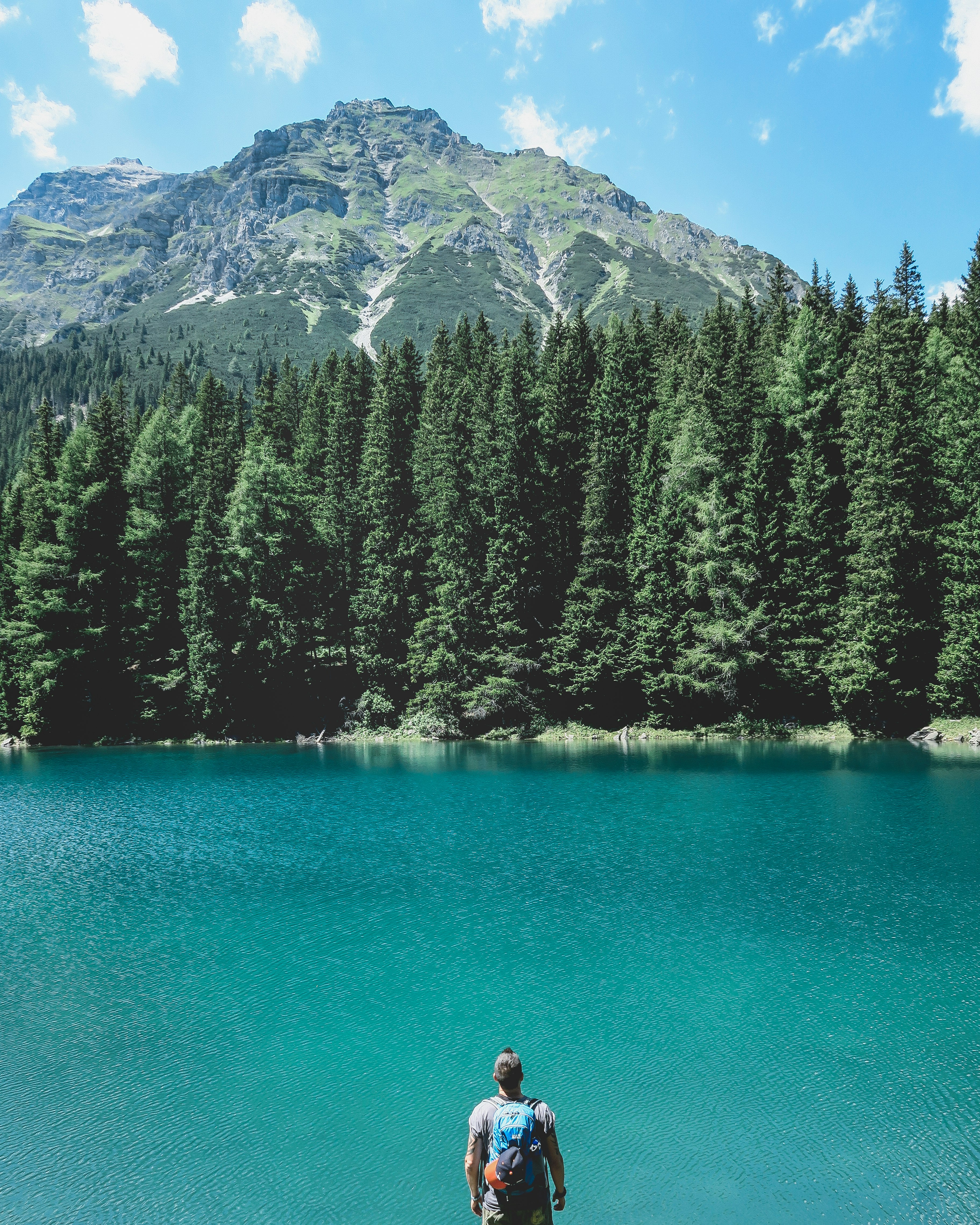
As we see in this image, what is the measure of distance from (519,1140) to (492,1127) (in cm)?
28

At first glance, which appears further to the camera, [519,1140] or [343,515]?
[343,515]

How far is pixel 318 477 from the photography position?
64875 millimetres

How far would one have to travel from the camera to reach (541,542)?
193ft

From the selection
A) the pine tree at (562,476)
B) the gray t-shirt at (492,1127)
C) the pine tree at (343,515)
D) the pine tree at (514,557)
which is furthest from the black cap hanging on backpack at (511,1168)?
the pine tree at (343,515)

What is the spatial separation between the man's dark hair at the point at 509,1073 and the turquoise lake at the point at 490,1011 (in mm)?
3600

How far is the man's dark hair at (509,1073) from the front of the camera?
6.09 m

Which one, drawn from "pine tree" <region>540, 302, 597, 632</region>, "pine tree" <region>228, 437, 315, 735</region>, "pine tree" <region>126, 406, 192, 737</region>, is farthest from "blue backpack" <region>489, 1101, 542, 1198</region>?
"pine tree" <region>126, 406, 192, 737</region>

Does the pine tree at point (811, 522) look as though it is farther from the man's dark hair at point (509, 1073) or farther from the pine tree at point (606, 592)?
the man's dark hair at point (509, 1073)

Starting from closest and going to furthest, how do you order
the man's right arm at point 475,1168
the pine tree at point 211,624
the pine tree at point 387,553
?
1. the man's right arm at point 475,1168
2. the pine tree at point 211,624
3. the pine tree at point 387,553

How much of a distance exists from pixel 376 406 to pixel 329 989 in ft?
175

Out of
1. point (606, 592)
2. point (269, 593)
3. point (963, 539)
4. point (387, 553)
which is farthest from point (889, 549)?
point (269, 593)

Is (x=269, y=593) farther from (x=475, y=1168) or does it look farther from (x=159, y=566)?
(x=475, y=1168)

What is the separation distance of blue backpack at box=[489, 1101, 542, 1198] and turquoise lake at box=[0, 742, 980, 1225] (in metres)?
3.27

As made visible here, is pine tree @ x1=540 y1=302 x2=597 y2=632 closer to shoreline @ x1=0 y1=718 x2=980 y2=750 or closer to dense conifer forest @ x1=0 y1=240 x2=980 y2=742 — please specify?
dense conifer forest @ x1=0 y1=240 x2=980 y2=742
